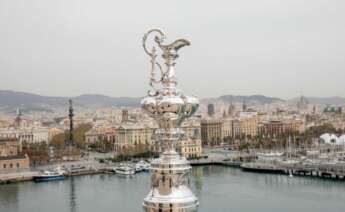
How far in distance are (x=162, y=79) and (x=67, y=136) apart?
66.3 feet

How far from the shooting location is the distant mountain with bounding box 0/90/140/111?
5834cm

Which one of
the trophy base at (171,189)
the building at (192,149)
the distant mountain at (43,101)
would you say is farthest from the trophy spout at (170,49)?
the distant mountain at (43,101)

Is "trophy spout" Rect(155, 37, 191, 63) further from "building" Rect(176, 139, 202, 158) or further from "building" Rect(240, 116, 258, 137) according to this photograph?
"building" Rect(240, 116, 258, 137)

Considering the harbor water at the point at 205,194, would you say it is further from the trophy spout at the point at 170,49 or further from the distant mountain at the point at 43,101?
the distant mountain at the point at 43,101

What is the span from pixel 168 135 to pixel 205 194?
8455 millimetres

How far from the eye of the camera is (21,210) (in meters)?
7.71

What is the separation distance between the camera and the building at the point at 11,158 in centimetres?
1199

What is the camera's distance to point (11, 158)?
12.2m

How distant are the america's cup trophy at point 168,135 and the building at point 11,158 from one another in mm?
11860

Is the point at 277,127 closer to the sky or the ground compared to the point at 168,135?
closer to the sky

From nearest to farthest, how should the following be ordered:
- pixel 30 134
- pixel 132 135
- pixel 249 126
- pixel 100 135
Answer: pixel 132 135, pixel 100 135, pixel 30 134, pixel 249 126

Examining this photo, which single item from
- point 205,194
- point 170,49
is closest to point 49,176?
point 205,194

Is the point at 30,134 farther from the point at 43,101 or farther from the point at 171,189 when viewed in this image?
the point at 43,101

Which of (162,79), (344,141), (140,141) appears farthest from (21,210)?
(344,141)
